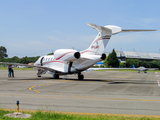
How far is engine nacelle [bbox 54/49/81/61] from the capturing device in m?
24.7

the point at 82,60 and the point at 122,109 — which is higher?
the point at 82,60

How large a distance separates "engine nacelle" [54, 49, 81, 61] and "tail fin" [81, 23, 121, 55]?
70.2 inches

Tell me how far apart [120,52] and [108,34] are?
13906cm

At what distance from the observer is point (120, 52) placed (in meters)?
160

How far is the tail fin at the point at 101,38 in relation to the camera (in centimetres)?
2372

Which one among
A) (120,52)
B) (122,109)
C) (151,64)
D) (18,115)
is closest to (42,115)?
(18,115)

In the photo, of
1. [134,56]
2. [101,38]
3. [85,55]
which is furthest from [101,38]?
[134,56]

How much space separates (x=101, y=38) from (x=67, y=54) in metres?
4.78

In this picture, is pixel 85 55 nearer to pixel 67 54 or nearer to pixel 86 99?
pixel 67 54

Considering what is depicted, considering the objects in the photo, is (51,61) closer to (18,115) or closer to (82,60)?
(82,60)

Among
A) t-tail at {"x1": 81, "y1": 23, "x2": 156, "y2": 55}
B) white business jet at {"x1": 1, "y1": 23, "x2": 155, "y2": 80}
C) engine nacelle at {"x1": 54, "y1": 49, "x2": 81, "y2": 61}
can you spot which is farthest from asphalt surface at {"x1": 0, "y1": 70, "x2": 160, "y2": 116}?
t-tail at {"x1": 81, "y1": 23, "x2": 156, "y2": 55}

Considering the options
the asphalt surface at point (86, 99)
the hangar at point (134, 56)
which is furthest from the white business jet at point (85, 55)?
the hangar at point (134, 56)

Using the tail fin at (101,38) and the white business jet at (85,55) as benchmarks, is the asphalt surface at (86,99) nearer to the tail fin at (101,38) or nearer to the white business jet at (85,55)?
the white business jet at (85,55)

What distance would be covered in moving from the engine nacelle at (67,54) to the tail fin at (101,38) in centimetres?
178
